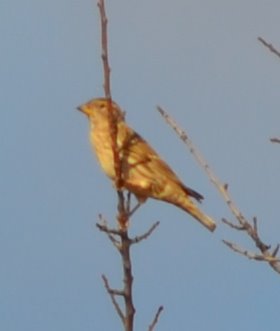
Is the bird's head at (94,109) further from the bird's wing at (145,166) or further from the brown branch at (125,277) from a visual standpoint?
the brown branch at (125,277)

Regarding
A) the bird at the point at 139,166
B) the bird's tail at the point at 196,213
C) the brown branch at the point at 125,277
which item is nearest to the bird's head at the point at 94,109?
the bird at the point at 139,166

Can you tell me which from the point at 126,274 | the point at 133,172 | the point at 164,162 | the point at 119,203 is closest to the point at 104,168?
the point at 133,172

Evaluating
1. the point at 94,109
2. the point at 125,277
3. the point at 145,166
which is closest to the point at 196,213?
the point at 145,166

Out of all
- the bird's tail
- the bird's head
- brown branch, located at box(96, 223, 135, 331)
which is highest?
the bird's head

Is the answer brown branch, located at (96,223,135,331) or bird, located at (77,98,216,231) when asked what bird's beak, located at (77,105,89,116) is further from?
brown branch, located at (96,223,135,331)

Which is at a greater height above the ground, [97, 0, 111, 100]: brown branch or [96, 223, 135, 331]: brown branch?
[97, 0, 111, 100]: brown branch

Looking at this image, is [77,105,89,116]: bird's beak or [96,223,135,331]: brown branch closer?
[96,223,135,331]: brown branch

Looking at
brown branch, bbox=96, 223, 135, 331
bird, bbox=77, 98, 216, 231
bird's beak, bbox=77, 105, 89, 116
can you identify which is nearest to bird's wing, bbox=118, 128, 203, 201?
bird, bbox=77, 98, 216, 231

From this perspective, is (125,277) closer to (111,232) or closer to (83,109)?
(111,232)

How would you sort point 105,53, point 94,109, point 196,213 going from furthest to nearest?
point 94,109 < point 196,213 < point 105,53
